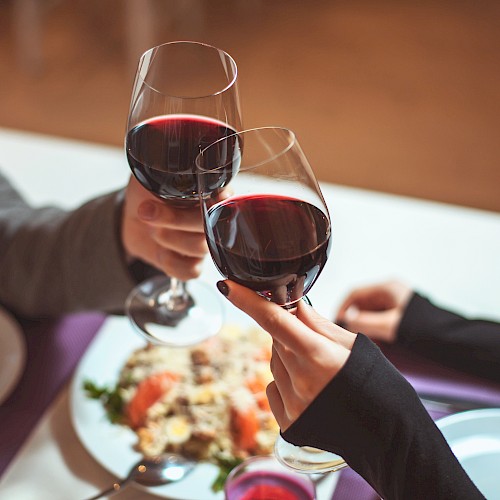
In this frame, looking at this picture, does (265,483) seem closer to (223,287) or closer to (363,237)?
(223,287)

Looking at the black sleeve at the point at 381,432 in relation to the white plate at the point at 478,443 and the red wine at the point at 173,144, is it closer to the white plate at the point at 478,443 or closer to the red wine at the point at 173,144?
the white plate at the point at 478,443

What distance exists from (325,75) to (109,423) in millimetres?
2974

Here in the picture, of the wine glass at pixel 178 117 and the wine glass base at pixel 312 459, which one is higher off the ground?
the wine glass at pixel 178 117

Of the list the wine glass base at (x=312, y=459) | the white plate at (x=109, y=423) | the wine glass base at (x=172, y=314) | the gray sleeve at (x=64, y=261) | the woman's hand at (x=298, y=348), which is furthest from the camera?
the gray sleeve at (x=64, y=261)

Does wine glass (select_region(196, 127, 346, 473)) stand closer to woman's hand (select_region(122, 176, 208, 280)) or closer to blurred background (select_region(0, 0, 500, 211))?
woman's hand (select_region(122, 176, 208, 280))

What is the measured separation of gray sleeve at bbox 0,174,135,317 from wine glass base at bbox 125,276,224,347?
6 cm

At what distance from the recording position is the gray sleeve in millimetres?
1061

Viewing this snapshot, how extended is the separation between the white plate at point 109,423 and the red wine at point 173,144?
Result: 32cm

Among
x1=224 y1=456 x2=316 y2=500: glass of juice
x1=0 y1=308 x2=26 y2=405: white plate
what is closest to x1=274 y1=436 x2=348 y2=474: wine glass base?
x1=224 y1=456 x2=316 y2=500: glass of juice

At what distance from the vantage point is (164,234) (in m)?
0.89

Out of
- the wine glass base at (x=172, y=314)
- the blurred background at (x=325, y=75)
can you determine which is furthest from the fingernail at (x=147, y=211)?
the blurred background at (x=325, y=75)

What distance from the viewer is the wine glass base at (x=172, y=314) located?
957mm

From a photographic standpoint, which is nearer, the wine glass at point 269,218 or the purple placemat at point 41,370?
the wine glass at point 269,218

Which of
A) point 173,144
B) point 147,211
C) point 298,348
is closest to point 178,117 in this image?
point 173,144
